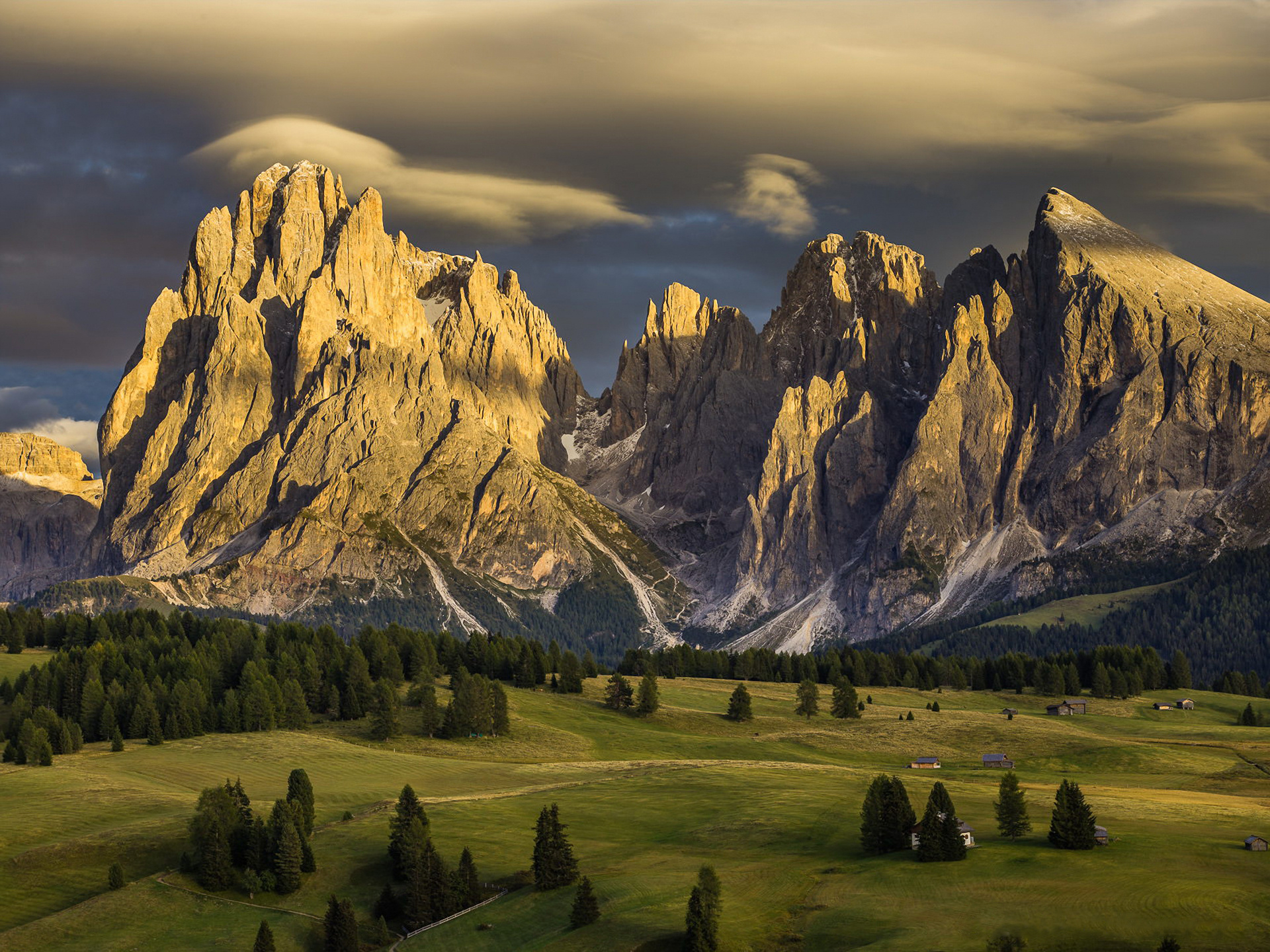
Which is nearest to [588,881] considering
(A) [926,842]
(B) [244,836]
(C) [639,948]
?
(C) [639,948]

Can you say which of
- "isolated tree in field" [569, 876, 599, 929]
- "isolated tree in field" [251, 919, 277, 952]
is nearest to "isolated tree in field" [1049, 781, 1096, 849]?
"isolated tree in field" [569, 876, 599, 929]

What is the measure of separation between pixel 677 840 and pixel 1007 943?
42425 mm

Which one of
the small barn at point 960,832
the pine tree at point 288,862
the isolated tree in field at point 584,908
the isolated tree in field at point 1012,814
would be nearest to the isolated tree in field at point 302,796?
the pine tree at point 288,862

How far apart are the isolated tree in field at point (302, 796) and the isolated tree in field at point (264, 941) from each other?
21.4 metres

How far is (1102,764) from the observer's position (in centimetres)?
15862

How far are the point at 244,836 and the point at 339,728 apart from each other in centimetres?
6618

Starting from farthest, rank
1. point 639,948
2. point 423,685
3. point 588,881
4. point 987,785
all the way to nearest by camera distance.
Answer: point 423,685 → point 987,785 → point 588,881 → point 639,948

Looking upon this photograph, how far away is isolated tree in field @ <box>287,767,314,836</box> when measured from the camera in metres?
114

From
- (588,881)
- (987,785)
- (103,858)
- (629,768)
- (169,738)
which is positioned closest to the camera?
(588,881)

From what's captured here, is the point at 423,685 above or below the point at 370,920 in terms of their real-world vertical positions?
above

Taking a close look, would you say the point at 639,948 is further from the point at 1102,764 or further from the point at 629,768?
the point at 1102,764

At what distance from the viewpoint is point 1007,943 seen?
72.2 metres

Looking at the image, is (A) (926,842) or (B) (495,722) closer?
(A) (926,842)

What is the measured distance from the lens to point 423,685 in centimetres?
18475
